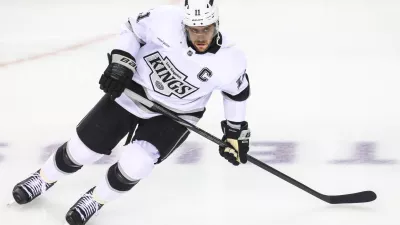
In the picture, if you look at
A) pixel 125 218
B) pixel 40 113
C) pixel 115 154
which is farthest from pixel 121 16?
pixel 125 218

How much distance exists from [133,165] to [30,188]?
1.92 feet

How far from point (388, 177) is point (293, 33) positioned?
140 cm

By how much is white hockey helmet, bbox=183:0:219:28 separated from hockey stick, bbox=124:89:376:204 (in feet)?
1.42

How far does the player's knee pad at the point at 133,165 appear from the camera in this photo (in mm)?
3281

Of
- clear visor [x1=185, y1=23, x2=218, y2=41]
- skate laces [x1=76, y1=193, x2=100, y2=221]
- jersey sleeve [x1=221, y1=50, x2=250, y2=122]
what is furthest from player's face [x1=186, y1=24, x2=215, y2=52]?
skate laces [x1=76, y1=193, x2=100, y2=221]

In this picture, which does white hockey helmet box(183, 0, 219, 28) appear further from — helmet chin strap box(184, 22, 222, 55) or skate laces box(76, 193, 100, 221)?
skate laces box(76, 193, 100, 221)

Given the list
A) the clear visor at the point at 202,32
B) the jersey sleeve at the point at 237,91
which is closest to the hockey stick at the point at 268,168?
the jersey sleeve at the point at 237,91

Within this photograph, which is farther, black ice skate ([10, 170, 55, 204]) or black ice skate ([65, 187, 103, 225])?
black ice skate ([10, 170, 55, 204])

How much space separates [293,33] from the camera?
4.95 m

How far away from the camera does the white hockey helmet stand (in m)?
3.04

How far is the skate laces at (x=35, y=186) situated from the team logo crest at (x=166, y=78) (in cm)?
70

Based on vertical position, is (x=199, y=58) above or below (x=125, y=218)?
above

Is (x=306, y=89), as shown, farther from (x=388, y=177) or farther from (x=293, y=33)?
(x=388, y=177)

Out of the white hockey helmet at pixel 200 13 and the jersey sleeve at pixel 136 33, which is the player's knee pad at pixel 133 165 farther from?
the white hockey helmet at pixel 200 13
